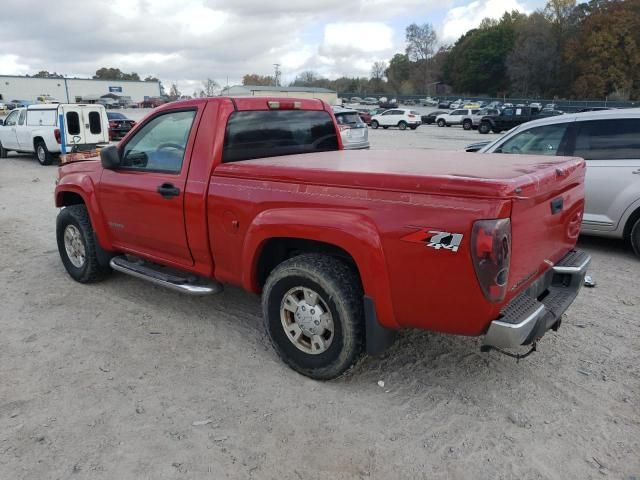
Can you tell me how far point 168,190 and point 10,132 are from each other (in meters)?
16.9

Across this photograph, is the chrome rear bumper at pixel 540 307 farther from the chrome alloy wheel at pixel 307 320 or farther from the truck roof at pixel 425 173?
the chrome alloy wheel at pixel 307 320

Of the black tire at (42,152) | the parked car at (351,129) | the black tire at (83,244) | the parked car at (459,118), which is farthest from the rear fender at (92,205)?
the parked car at (459,118)

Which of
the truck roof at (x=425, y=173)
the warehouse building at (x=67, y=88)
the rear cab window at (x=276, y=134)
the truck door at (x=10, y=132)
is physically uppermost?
the warehouse building at (x=67, y=88)

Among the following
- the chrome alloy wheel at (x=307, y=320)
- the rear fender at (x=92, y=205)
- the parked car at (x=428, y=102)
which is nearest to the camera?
the chrome alloy wheel at (x=307, y=320)

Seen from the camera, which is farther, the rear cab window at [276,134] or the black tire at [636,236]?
the black tire at [636,236]

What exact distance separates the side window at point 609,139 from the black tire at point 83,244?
5626 mm

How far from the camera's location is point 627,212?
5.76 metres

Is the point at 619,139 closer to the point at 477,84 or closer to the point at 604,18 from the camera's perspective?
the point at 604,18

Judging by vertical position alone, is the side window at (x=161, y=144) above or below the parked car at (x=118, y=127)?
below

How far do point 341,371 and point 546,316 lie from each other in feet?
4.29

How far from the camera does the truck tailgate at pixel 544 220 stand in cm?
273

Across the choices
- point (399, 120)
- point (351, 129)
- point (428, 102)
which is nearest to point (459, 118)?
point (399, 120)

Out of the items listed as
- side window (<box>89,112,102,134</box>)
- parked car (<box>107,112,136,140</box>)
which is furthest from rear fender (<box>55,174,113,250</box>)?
parked car (<box>107,112,136,140</box>)

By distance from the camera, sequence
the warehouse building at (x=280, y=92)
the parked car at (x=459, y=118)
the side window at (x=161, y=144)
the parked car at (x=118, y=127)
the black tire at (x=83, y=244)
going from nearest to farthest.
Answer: the side window at (x=161, y=144), the black tire at (x=83, y=244), the parked car at (x=118, y=127), the parked car at (x=459, y=118), the warehouse building at (x=280, y=92)
